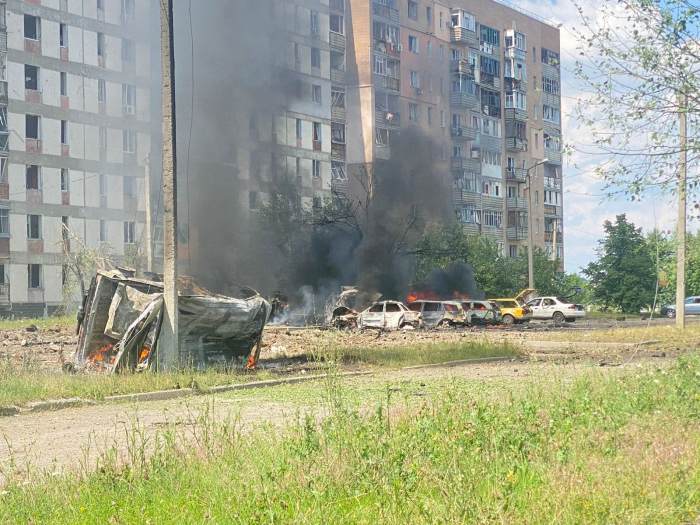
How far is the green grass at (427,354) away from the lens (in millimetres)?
18495

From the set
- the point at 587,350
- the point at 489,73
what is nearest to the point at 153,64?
the point at 587,350

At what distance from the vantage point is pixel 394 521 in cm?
510

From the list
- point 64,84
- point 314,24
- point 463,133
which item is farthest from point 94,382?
point 463,133

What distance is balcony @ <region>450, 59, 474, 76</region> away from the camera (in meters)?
75.3

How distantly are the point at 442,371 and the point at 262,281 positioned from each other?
27503mm

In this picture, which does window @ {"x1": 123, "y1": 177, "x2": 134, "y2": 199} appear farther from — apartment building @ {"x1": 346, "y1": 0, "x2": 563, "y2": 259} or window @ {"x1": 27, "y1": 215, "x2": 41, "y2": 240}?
apartment building @ {"x1": 346, "y1": 0, "x2": 563, "y2": 259}

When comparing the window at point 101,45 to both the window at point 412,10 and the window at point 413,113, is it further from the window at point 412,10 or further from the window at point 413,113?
the window at point 412,10

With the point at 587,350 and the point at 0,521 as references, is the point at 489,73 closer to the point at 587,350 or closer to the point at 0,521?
the point at 587,350

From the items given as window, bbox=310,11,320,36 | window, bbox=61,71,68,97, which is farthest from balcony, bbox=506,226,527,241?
window, bbox=61,71,68,97

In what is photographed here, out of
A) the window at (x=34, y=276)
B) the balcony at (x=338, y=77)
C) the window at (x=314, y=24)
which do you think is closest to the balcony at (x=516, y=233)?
the balcony at (x=338, y=77)

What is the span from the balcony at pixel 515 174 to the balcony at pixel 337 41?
2354 centimetres

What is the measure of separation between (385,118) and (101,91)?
23938 millimetres

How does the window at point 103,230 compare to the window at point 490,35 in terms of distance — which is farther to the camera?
the window at point 490,35

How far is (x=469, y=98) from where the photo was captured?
2963 inches
